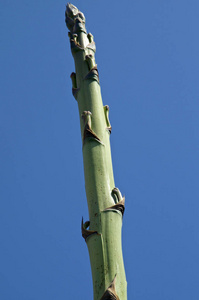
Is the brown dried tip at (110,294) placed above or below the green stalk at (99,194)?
below

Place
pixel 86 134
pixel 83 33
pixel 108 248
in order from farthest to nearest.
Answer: pixel 83 33 → pixel 86 134 → pixel 108 248

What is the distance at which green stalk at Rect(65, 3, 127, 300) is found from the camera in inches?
94.0

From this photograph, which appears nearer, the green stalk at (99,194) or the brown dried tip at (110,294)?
the brown dried tip at (110,294)

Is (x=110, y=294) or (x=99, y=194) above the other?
(x=99, y=194)

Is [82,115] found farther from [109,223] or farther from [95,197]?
[109,223]

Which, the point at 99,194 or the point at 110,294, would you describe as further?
the point at 99,194

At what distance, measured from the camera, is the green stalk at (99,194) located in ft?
7.83

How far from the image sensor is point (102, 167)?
283cm

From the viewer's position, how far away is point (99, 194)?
2697 millimetres

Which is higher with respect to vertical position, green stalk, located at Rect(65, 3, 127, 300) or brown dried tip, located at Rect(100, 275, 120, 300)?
green stalk, located at Rect(65, 3, 127, 300)

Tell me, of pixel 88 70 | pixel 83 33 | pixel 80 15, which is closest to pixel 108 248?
pixel 88 70

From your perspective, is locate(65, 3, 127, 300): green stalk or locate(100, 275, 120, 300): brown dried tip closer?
locate(100, 275, 120, 300): brown dried tip

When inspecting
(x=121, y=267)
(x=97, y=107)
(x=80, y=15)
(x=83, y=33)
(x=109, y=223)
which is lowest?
(x=121, y=267)

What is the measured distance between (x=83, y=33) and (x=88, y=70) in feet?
2.13
